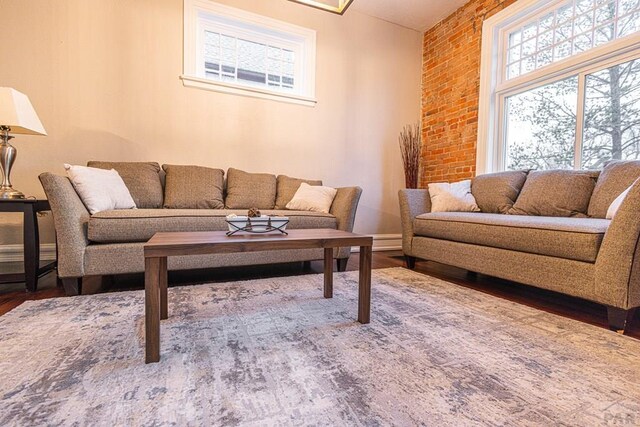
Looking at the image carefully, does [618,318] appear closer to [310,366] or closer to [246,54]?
[310,366]

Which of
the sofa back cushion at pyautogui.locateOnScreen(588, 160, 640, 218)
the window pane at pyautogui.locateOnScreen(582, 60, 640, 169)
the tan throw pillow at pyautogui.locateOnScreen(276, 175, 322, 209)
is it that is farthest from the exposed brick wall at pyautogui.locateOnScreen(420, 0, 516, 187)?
the tan throw pillow at pyautogui.locateOnScreen(276, 175, 322, 209)

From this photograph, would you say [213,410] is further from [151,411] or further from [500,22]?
[500,22]

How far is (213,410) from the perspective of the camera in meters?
0.79

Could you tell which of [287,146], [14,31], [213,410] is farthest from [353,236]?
[14,31]

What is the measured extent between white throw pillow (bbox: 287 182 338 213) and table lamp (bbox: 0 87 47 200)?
1936mm

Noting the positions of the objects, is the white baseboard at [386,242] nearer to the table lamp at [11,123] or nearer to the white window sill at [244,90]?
the white window sill at [244,90]

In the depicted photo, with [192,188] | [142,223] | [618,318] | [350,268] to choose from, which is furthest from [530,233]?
[192,188]

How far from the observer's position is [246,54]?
3176 millimetres

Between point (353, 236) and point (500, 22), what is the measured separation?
3116mm

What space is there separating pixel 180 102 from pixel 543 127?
3.50 meters

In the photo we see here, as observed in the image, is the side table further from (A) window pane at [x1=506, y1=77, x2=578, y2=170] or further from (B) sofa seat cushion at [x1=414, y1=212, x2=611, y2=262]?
(A) window pane at [x1=506, y1=77, x2=578, y2=170]

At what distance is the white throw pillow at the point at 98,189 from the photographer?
6.23 feet

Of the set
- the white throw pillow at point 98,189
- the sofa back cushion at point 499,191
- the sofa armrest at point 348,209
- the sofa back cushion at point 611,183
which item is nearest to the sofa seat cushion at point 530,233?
the sofa back cushion at point 611,183

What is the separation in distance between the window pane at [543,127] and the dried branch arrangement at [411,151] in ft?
3.30
